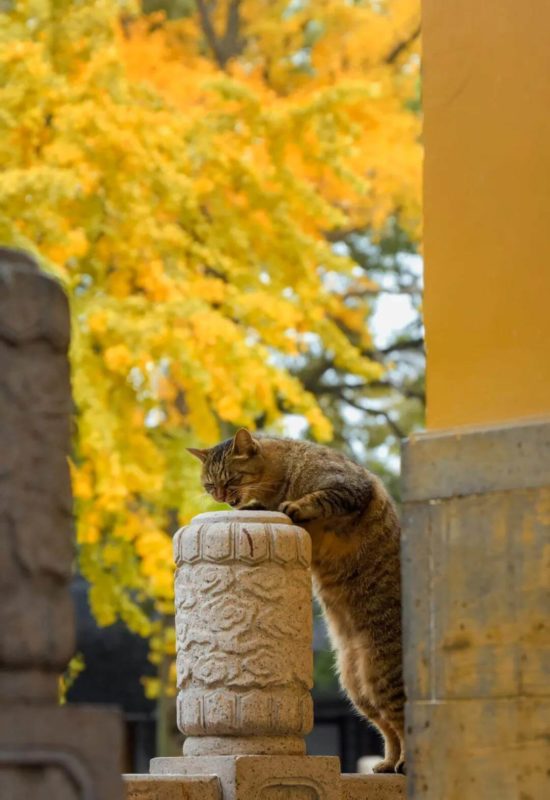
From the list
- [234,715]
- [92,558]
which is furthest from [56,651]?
[92,558]

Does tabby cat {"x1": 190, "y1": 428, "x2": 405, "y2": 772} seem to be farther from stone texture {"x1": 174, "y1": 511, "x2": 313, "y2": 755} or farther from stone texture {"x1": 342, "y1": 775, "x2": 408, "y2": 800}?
stone texture {"x1": 174, "y1": 511, "x2": 313, "y2": 755}

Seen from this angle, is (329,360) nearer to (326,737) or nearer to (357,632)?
(326,737)

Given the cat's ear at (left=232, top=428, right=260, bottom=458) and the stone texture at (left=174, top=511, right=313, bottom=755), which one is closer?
the stone texture at (left=174, top=511, right=313, bottom=755)

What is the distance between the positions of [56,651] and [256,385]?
9.08 meters

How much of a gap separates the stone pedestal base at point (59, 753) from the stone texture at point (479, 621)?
4.78 ft

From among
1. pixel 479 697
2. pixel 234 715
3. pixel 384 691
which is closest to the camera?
pixel 479 697

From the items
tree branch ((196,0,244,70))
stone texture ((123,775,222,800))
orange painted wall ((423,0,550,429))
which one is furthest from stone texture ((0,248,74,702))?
tree branch ((196,0,244,70))

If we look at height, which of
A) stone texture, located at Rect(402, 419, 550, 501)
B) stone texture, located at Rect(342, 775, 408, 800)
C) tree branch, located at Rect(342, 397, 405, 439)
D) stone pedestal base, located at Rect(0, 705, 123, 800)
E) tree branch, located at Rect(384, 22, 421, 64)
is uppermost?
tree branch, located at Rect(384, 22, 421, 64)

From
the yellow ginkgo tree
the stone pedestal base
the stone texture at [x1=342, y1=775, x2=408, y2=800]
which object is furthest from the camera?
the yellow ginkgo tree

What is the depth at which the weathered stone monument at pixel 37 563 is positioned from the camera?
2857mm

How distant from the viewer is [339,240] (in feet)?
56.8

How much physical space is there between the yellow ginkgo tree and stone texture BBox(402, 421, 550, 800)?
689 centimetres

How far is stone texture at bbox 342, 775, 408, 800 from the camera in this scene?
18.7 ft

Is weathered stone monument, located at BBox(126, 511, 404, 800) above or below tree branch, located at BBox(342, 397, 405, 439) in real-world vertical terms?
below
